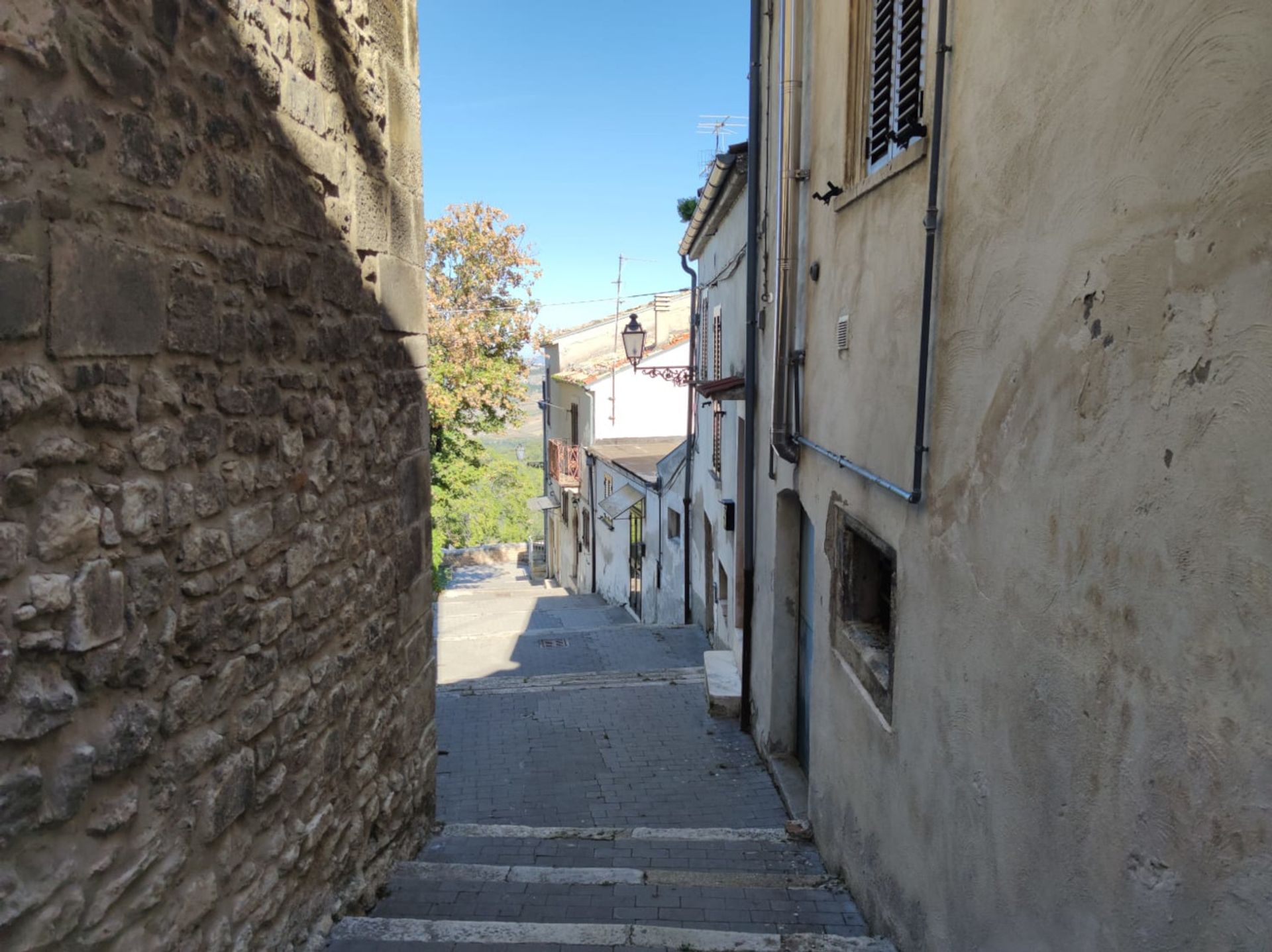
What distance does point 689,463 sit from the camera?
13836 mm

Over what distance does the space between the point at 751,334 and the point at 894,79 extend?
3397mm

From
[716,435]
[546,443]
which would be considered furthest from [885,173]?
[546,443]

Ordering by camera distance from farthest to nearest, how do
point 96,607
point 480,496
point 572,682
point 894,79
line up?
point 480,496 < point 572,682 < point 894,79 < point 96,607

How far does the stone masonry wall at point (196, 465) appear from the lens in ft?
6.52

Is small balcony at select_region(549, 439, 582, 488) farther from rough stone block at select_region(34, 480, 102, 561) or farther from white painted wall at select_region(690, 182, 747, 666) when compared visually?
rough stone block at select_region(34, 480, 102, 561)

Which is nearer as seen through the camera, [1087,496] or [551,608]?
[1087,496]

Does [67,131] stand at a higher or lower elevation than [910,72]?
lower

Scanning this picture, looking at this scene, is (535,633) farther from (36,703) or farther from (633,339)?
(36,703)

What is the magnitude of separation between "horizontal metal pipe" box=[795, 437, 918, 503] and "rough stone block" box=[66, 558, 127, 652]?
281 cm

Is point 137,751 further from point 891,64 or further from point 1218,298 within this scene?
point 891,64

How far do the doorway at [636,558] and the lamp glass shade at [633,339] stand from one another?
3529 millimetres

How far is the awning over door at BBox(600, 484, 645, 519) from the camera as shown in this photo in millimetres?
17203

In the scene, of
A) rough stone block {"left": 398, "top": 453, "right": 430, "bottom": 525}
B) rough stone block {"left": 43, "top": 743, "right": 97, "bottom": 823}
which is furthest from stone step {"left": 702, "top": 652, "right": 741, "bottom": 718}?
rough stone block {"left": 43, "top": 743, "right": 97, "bottom": 823}

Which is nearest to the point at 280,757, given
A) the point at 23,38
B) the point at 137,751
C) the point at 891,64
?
the point at 137,751
